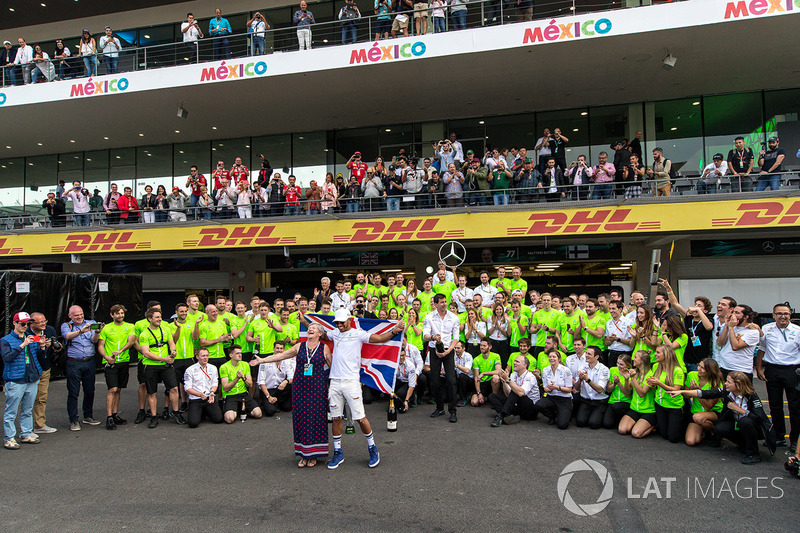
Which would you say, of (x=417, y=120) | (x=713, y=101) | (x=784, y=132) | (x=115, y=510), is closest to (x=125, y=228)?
(x=417, y=120)

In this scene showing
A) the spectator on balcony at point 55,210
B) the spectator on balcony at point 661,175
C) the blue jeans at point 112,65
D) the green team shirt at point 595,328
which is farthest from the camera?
the spectator on balcony at point 55,210

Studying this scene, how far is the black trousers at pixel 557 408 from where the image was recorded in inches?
321

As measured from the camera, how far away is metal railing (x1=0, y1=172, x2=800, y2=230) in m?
14.5

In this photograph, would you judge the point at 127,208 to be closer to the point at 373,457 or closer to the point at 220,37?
the point at 220,37

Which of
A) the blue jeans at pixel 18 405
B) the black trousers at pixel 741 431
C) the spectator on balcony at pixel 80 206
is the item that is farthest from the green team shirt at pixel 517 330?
the spectator on balcony at pixel 80 206

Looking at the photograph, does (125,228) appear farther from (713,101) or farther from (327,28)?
(713,101)

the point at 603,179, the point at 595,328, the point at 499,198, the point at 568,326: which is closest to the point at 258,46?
the point at 499,198

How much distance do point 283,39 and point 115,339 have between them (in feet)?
47.5

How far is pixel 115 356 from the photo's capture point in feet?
29.1

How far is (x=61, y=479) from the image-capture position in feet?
20.2

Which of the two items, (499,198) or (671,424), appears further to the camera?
(499,198)

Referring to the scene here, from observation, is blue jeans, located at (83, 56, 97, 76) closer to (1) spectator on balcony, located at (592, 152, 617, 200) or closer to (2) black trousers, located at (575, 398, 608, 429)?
(1) spectator on balcony, located at (592, 152, 617, 200)

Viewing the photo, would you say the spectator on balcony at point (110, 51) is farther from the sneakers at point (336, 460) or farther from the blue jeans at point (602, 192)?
the sneakers at point (336, 460)

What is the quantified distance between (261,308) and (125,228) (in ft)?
34.6
